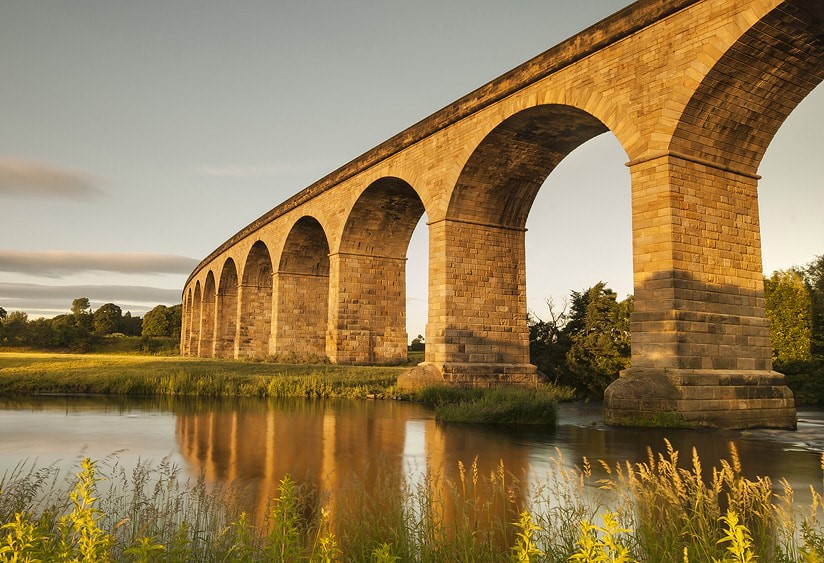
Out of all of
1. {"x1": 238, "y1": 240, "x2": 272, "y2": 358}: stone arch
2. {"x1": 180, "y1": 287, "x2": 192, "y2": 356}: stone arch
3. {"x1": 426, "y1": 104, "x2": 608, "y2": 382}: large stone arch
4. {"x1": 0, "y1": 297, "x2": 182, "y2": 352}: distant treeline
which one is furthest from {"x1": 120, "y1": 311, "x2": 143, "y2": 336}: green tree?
{"x1": 426, "y1": 104, "x2": 608, "y2": 382}: large stone arch

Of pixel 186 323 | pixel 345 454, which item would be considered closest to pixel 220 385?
pixel 345 454

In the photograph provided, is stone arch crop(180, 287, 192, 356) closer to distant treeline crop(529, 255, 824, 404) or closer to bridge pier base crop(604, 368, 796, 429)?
distant treeline crop(529, 255, 824, 404)

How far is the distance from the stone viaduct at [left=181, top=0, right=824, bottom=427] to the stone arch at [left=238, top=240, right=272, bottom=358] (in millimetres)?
15263

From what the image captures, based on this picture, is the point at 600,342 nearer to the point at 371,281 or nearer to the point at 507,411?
the point at 507,411

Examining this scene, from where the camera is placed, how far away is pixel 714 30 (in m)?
12.2

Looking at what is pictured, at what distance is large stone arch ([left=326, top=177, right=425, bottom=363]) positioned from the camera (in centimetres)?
2559

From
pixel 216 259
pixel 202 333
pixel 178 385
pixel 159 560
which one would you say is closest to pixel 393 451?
pixel 159 560

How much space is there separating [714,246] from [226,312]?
36929mm

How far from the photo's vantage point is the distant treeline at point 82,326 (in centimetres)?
5800

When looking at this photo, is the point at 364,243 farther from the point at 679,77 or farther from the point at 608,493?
the point at 608,493

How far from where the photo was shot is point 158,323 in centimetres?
8919

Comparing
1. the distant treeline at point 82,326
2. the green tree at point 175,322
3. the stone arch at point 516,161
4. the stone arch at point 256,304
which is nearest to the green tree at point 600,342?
the stone arch at point 516,161

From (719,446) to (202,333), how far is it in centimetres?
4668

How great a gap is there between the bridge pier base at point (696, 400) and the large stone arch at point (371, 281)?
45.9ft
